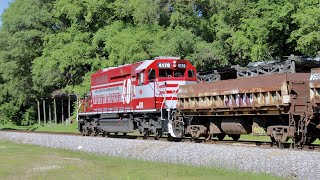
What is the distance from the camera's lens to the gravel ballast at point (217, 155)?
12217 mm

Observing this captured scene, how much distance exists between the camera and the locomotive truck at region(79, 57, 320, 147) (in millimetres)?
17328

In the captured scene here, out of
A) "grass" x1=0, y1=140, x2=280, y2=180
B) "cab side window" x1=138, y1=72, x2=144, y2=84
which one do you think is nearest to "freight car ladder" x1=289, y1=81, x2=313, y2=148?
"grass" x1=0, y1=140, x2=280, y2=180

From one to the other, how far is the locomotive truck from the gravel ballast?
2.59 m

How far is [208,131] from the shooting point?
22250mm

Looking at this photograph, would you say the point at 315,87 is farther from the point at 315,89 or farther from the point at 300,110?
the point at 300,110

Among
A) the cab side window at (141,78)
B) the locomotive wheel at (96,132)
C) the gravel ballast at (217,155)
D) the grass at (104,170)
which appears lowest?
the grass at (104,170)

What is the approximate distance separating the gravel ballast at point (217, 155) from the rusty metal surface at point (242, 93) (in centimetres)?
257

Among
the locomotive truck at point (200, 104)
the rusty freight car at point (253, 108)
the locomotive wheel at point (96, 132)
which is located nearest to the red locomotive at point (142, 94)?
the locomotive truck at point (200, 104)

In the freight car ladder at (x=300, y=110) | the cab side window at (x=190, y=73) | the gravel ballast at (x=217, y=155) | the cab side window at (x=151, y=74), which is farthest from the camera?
the cab side window at (x=190, y=73)

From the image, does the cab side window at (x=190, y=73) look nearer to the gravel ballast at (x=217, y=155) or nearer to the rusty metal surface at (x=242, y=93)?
the rusty metal surface at (x=242, y=93)

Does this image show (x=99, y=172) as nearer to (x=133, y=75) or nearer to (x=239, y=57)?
(x=133, y=75)

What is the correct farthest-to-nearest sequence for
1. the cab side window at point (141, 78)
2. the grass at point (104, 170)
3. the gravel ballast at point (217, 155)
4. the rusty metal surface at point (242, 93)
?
the cab side window at point (141, 78) < the rusty metal surface at point (242, 93) < the grass at point (104, 170) < the gravel ballast at point (217, 155)

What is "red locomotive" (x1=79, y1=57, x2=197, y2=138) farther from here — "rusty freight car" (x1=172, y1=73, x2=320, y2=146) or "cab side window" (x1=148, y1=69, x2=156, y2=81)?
"rusty freight car" (x1=172, y1=73, x2=320, y2=146)

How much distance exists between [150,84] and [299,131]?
31.6ft
